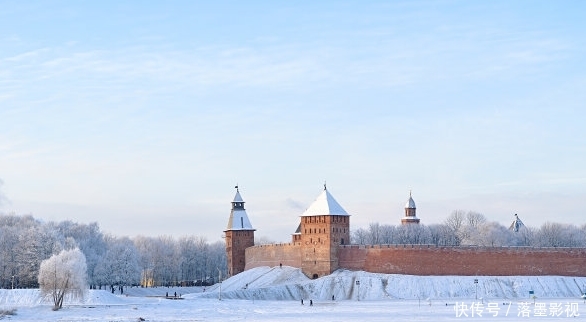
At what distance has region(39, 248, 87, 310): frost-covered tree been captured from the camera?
230ft

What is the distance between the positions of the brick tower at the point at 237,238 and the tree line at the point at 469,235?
2238cm

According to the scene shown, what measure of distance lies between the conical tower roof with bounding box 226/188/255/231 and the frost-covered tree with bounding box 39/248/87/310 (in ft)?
136

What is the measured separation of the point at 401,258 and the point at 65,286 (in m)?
36.3

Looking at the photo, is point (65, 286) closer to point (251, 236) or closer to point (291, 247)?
point (291, 247)

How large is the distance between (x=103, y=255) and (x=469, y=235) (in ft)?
167

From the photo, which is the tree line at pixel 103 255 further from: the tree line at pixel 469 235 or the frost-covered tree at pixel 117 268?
the tree line at pixel 469 235

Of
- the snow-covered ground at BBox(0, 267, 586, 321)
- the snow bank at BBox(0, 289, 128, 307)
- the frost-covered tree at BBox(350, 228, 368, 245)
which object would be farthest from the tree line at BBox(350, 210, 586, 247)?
the snow bank at BBox(0, 289, 128, 307)

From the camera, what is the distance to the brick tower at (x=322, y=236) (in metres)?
96.1

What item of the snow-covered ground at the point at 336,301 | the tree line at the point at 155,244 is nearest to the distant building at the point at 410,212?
the tree line at the point at 155,244

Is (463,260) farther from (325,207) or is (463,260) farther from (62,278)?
(62,278)

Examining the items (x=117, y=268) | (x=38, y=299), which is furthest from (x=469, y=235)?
(x=38, y=299)

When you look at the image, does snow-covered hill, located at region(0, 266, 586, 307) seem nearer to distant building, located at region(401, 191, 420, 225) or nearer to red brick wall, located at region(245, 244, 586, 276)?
red brick wall, located at region(245, 244, 586, 276)

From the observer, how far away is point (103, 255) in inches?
4547

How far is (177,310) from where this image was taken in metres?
67.7
